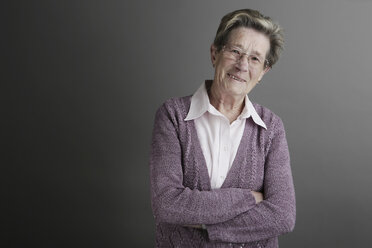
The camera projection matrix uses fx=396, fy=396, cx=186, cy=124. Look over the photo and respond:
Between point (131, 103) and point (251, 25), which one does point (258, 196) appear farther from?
point (131, 103)

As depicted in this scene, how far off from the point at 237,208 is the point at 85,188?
3.72ft

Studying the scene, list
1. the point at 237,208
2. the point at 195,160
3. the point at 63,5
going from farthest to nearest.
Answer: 1. the point at 63,5
2. the point at 195,160
3. the point at 237,208

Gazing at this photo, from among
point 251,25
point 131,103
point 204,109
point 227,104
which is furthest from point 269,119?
point 131,103

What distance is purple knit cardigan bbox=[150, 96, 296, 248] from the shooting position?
1.57m

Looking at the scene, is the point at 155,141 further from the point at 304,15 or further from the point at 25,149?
the point at 304,15

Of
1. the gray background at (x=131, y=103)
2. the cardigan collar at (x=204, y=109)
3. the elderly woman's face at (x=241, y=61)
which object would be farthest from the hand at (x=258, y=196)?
the gray background at (x=131, y=103)

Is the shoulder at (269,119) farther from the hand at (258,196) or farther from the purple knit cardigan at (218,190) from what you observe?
the hand at (258,196)

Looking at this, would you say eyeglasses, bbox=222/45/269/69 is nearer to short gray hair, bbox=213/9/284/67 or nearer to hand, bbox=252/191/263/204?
short gray hair, bbox=213/9/284/67

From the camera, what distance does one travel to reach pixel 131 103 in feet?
7.73

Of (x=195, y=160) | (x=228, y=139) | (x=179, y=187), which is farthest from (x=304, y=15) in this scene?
(x=179, y=187)

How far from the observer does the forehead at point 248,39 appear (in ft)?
5.65

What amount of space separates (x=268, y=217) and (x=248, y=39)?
0.76m

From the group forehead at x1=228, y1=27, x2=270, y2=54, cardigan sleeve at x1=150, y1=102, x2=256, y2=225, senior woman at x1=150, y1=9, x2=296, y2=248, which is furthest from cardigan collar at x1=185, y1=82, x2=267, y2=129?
forehead at x1=228, y1=27, x2=270, y2=54

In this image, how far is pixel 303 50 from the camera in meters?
2.35
